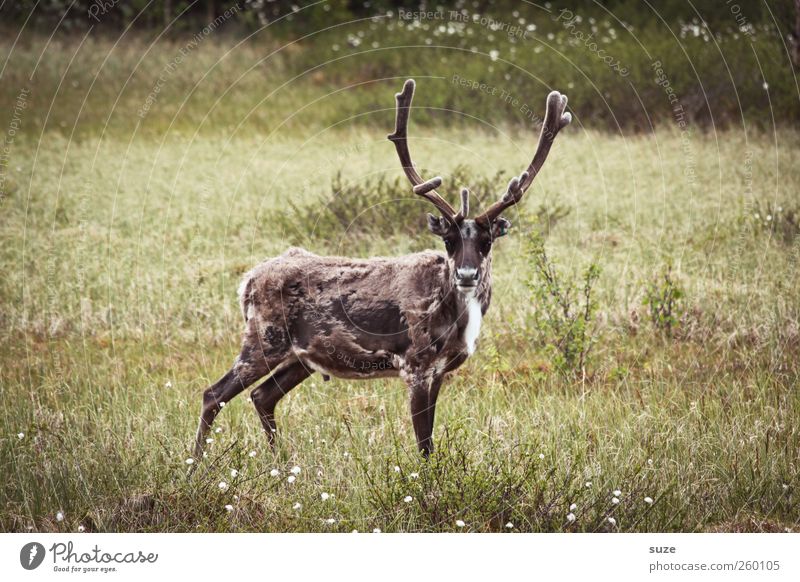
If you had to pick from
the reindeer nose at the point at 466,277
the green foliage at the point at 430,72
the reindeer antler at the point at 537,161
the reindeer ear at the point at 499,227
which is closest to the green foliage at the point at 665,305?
the reindeer antler at the point at 537,161

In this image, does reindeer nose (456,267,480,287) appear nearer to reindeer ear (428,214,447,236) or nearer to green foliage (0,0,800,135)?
reindeer ear (428,214,447,236)

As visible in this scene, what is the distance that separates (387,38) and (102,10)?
8.98m

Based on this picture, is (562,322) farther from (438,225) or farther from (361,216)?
(361,216)

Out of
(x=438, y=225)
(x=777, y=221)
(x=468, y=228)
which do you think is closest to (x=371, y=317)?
(x=438, y=225)

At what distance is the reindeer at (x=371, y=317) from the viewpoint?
6043 millimetres

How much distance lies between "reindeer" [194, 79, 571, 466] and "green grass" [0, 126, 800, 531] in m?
0.36

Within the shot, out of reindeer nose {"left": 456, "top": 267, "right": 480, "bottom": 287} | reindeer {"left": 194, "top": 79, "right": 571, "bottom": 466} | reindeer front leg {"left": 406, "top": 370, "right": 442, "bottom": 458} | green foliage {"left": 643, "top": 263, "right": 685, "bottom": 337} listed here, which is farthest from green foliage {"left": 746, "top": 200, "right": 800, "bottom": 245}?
reindeer nose {"left": 456, "top": 267, "right": 480, "bottom": 287}

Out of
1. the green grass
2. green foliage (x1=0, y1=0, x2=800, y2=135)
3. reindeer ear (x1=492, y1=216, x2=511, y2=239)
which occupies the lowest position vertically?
the green grass

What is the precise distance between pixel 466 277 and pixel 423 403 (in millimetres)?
994

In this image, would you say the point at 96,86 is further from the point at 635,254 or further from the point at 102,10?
the point at 635,254

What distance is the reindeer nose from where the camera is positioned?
550 centimetres

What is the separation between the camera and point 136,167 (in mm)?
14984

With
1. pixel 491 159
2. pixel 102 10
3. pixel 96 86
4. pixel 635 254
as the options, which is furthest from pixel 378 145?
pixel 102 10

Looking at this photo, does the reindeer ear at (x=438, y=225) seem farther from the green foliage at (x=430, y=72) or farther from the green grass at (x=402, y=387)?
the green foliage at (x=430, y=72)
